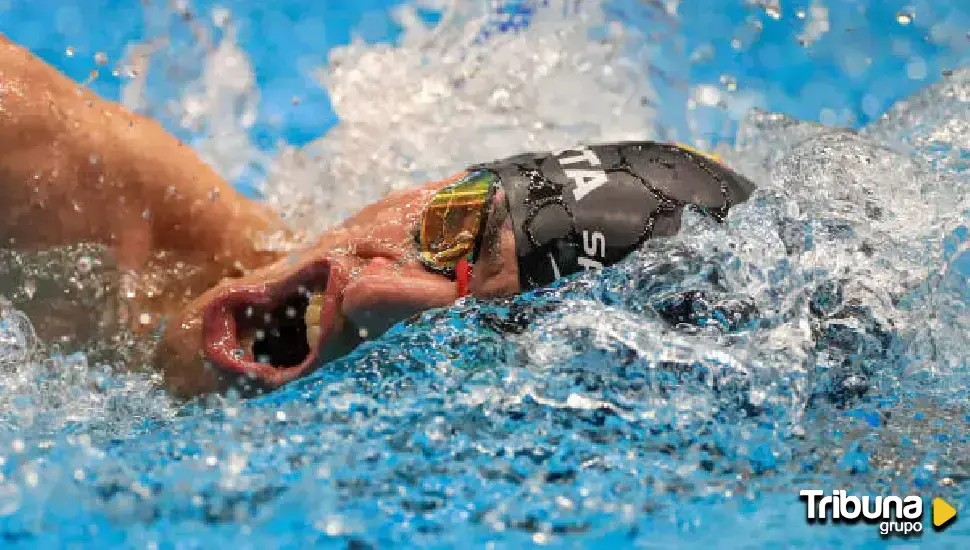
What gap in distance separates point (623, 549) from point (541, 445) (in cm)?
20

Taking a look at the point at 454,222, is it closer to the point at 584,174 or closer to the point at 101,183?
the point at 584,174

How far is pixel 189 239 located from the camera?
1.85 meters

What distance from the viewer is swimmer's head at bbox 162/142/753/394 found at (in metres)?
1.51

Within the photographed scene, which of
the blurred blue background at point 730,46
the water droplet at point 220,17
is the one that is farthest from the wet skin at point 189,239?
the water droplet at point 220,17

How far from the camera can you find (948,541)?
1249mm

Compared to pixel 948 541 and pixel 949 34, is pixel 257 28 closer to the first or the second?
pixel 949 34

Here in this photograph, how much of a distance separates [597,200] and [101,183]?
0.90 metres

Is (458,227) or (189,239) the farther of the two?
(189,239)

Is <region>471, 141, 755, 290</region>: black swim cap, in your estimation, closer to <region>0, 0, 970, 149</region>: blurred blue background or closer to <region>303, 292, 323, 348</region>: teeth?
<region>303, 292, 323, 348</region>: teeth

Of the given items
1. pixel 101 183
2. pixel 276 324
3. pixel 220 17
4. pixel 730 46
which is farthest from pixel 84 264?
pixel 730 46

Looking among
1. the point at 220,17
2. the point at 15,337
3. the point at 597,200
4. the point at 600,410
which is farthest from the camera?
the point at 220,17

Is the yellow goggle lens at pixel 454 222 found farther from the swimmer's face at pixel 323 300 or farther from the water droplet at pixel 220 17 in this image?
the water droplet at pixel 220 17

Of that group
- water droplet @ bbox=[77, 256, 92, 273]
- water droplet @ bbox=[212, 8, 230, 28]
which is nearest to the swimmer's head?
A: water droplet @ bbox=[77, 256, 92, 273]

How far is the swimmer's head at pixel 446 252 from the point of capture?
1509 millimetres
